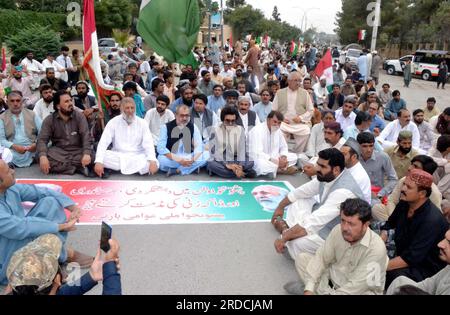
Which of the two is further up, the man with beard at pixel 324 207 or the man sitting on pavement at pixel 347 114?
the man sitting on pavement at pixel 347 114

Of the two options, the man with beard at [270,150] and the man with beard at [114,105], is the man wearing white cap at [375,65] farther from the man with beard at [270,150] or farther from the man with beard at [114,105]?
the man with beard at [114,105]

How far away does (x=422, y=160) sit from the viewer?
3.57 metres

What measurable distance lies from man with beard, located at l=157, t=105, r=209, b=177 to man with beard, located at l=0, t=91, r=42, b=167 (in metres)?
1.74

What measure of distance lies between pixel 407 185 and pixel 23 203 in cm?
298

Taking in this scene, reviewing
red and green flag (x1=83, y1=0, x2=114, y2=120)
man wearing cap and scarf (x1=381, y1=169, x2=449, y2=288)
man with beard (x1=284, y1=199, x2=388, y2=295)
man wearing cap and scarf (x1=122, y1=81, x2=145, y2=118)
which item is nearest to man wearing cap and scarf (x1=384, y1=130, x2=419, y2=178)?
man wearing cap and scarf (x1=381, y1=169, x2=449, y2=288)

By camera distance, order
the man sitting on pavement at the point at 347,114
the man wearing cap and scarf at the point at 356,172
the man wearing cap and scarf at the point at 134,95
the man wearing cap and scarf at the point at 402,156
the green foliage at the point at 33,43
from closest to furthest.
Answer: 1. the man wearing cap and scarf at the point at 356,172
2. the man wearing cap and scarf at the point at 402,156
3. the man sitting on pavement at the point at 347,114
4. the man wearing cap and scarf at the point at 134,95
5. the green foliage at the point at 33,43

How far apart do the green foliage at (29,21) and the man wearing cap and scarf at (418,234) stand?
21260 millimetres

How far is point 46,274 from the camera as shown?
1.83m

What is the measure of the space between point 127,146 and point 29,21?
2169cm

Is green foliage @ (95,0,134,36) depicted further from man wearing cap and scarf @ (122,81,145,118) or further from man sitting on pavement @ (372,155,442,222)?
man sitting on pavement @ (372,155,442,222)

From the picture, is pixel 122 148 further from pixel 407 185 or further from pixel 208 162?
pixel 407 185

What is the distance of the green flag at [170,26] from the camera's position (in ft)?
18.6

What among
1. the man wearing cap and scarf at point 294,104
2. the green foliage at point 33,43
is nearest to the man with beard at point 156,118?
the man wearing cap and scarf at point 294,104

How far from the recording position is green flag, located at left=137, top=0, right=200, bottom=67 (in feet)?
18.6
